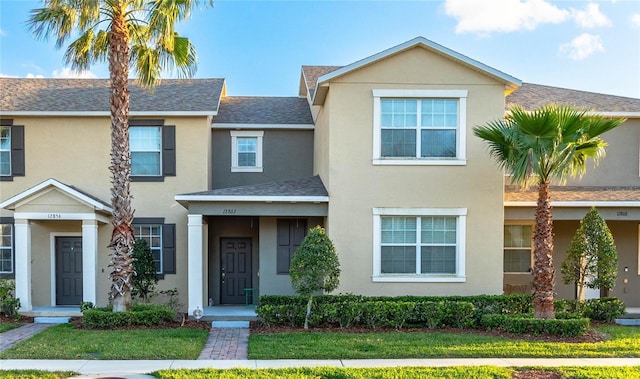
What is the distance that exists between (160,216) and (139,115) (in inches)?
121

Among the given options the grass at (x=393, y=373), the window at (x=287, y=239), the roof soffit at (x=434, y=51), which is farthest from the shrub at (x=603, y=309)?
the window at (x=287, y=239)

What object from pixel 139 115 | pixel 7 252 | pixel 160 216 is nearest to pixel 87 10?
pixel 139 115

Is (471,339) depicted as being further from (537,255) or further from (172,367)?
(172,367)

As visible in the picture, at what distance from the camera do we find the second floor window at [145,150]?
51.6 ft

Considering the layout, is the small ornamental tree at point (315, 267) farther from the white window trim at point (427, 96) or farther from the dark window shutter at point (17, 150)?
the dark window shutter at point (17, 150)

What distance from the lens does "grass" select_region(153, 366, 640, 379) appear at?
8.37 meters

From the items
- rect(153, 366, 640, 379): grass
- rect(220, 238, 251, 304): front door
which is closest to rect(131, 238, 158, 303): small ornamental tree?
rect(220, 238, 251, 304): front door

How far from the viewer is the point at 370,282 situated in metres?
13.4

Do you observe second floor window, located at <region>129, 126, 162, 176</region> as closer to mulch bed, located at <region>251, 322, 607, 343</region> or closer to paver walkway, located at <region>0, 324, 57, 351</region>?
paver walkway, located at <region>0, 324, 57, 351</region>

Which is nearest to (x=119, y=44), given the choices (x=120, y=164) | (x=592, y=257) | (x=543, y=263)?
(x=120, y=164)

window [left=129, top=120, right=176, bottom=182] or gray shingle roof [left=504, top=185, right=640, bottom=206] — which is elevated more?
window [left=129, top=120, right=176, bottom=182]

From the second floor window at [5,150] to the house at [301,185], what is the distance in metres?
0.04

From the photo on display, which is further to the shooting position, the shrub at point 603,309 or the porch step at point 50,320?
the porch step at point 50,320

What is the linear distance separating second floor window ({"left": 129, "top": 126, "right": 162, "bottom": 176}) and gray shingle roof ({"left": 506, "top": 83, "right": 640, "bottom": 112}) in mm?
10823
